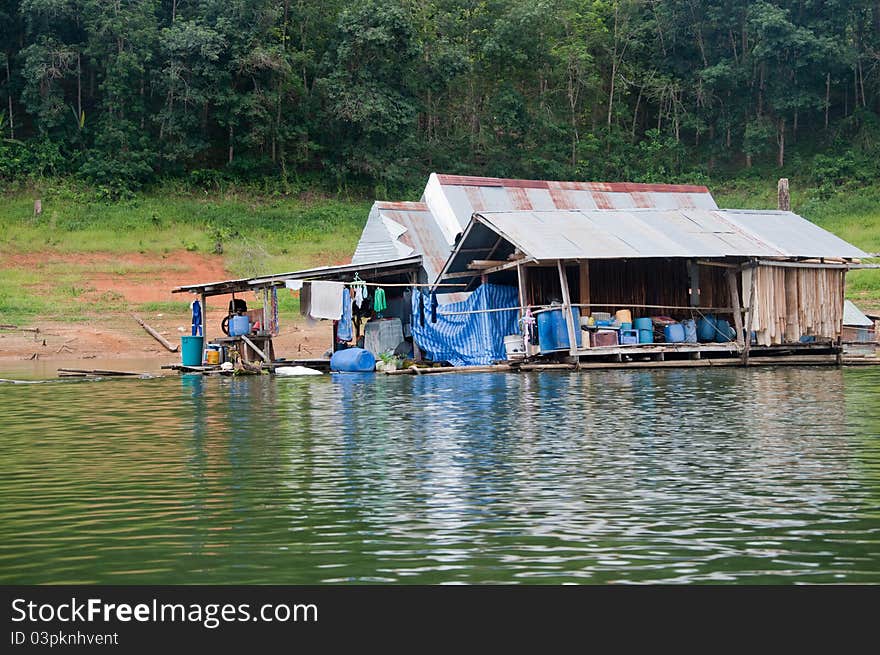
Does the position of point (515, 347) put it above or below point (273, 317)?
below

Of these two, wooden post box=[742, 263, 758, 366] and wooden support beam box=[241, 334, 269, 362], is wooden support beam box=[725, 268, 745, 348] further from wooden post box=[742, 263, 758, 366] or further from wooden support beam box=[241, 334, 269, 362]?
wooden support beam box=[241, 334, 269, 362]

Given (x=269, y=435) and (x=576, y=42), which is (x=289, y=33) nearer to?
(x=576, y=42)

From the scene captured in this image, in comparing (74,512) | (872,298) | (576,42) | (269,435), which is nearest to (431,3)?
(576,42)

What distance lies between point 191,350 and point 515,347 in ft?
26.9

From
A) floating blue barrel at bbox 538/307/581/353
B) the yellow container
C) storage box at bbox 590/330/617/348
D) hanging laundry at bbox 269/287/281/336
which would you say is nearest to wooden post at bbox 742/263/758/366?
the yellow container

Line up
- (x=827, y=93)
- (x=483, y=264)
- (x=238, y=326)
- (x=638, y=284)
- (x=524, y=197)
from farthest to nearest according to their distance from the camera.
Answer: (x=827, y=93) < (x=524, y=197) < (x=238, y=326) < (x=638, y=284) < (x=483, y=264)

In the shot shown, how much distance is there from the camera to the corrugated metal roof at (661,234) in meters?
24.1

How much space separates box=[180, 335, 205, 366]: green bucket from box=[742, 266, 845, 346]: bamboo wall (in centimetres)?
1305

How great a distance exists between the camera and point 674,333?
25.7m

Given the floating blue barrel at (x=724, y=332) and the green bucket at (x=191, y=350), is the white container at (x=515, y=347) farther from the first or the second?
the green bucket at (x=191, y=350)

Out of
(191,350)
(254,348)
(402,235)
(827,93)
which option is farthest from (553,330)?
(827,93)

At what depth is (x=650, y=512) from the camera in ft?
28.5

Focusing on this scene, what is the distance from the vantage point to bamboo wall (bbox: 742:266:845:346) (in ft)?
84.2

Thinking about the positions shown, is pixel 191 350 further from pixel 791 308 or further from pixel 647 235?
pixel 791 308
